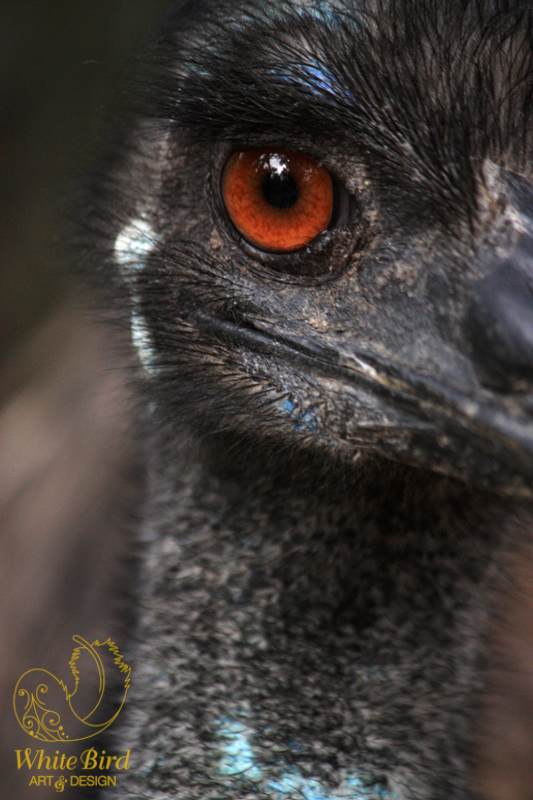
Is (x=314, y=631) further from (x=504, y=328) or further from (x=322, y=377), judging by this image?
(x=504, y=328)

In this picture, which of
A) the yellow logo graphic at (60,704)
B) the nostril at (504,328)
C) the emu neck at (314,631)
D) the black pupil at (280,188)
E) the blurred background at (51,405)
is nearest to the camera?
the nostril at (504,328)

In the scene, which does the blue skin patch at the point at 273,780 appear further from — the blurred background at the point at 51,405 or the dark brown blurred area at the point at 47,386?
the dark brown blurred area at the point at 47,386

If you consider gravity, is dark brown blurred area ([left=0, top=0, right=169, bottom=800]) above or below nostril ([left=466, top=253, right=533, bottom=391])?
below

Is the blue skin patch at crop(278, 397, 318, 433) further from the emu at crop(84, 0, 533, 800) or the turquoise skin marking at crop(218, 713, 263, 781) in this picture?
the turquoise skin marking at crop(218, 713, 263, 781)

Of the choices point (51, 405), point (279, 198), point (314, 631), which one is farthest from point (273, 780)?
point (51, 405)

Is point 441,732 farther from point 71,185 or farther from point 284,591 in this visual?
point 71,185

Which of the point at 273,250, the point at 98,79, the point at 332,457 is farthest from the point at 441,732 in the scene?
the point at 98,79

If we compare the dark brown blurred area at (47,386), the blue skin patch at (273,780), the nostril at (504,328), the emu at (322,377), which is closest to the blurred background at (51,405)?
the dark brown blurred area at (47,386)

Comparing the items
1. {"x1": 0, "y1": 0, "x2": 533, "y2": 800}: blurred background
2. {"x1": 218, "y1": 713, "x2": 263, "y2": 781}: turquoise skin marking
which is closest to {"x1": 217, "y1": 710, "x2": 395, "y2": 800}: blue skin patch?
{"x1": 218, "y1": 713, "x2": 263, "y2": 781}: turquoise skin marking
